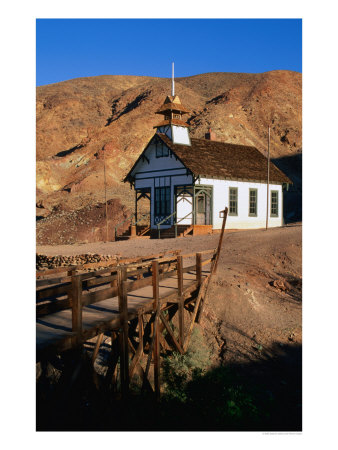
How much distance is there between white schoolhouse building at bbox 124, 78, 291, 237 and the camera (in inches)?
1146

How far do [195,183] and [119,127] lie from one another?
140 feet

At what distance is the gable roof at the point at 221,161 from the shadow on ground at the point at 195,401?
1813cm

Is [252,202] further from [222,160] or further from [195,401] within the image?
[195,401]

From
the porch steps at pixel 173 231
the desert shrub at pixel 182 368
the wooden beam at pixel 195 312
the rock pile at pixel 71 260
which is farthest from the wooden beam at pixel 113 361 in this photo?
the porch steps at pixel 173 231

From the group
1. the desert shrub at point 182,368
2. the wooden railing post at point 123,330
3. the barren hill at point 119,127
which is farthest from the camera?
the barren hill at point 119,127

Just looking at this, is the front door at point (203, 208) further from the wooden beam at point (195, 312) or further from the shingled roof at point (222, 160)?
the wooden beam at point (195, 312)

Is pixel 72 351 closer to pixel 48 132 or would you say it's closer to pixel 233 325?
pixel 233 325

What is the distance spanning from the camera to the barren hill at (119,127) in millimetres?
54812

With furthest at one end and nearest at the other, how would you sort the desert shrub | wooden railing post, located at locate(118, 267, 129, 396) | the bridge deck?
the desert shrub → wooden railing post, located at locate(118, 267, 129, 396) → the bridge deck

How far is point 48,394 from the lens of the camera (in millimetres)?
9117

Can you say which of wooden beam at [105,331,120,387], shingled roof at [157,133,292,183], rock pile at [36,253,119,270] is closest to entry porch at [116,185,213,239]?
shingled roof at [157,133,292,183]

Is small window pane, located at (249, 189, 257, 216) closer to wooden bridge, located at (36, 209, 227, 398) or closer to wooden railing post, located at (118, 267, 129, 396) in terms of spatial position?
wooden bridge, located at (36, 209, 227, 398)

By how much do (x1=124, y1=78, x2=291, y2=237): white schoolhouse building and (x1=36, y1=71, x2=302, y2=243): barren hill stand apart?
14.5 metres

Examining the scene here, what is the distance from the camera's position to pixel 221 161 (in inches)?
1241
